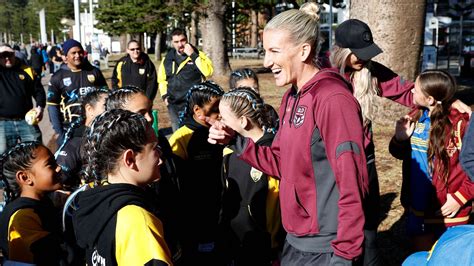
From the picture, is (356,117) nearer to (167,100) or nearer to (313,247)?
(313,247)

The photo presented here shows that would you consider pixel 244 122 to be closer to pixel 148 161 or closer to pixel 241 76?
pixel 148 161

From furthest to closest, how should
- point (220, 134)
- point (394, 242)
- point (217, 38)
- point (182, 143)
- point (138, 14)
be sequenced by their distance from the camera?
point (138, 14) → point (217, 38) → point (394, 242) → point (182, 143) → point (220, 134)

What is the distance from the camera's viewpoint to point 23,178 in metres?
3.57

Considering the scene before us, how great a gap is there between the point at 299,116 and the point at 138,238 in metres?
0.95

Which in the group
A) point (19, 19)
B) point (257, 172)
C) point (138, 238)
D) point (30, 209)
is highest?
point (19, 19)

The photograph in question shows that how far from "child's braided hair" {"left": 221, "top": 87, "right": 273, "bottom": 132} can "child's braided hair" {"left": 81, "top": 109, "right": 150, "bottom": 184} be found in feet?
3.80

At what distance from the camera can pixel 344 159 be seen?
246cm

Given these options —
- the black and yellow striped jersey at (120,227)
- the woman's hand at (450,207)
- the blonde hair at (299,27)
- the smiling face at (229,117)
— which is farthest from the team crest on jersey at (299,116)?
the woman's hand at (450,207)

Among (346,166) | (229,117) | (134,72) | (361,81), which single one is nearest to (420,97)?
(361,81)

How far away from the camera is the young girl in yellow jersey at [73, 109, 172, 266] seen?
2199mm

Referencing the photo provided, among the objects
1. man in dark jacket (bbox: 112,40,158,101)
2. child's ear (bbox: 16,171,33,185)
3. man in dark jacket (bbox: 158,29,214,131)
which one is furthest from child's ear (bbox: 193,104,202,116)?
man in dark jacket (bbox: 112,40,158,101)

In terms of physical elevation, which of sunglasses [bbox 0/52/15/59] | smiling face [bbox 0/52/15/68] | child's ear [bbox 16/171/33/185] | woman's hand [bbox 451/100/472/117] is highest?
sunglasses [bbox 0/52/15/59]

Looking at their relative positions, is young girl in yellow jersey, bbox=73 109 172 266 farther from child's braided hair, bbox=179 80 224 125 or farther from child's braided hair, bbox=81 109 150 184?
child's braided hair, bbox=179 80 224 125

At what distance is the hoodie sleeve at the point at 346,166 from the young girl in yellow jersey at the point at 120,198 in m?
0.78
